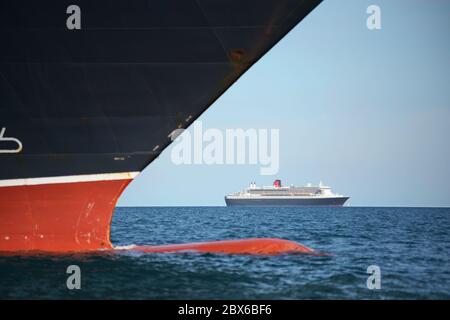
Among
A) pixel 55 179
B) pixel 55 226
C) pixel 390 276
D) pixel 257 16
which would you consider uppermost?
pixel 257 16

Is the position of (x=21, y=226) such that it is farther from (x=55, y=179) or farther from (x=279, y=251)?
(x=279, y=251)

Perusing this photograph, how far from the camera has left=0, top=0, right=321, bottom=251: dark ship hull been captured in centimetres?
1309

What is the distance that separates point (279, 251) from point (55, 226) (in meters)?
7.57

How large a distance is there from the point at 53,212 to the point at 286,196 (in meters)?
116

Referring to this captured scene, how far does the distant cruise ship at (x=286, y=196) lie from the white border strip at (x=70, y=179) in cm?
11526

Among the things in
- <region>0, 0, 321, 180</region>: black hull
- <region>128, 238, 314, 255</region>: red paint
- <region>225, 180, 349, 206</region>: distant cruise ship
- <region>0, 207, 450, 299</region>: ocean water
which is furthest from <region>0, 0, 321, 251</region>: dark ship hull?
<region>225, 180, 349, 206</region>: distant cruise ship

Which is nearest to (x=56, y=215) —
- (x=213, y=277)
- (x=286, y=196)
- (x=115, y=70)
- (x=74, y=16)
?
(x=115, y=70)

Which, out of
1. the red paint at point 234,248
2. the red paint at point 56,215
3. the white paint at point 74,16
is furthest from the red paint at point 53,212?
the white paint at point 74,16

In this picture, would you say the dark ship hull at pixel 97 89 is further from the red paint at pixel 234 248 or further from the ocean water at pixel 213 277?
the red paint at pixel 234 248

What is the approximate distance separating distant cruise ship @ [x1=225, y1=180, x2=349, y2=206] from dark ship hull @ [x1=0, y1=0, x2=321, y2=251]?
116 meters

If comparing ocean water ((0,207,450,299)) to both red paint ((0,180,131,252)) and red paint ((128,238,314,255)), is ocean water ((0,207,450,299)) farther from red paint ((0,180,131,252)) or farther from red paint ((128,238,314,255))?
red paint ((128,238,314,255))
